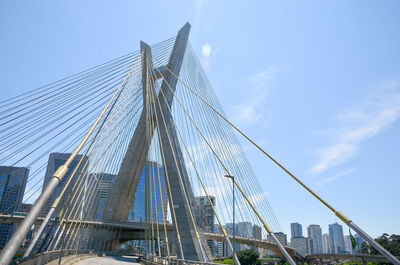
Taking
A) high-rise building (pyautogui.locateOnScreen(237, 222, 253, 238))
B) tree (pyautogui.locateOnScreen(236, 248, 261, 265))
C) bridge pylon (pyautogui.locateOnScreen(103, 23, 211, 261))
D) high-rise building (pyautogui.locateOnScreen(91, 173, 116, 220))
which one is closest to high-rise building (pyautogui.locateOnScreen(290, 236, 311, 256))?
high-rise building (pyautogui.locateOnScreen(237, 222, 253, 238))

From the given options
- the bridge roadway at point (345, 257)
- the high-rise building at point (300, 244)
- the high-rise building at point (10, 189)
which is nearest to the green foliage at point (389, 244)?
the bridge roadway at point (345, 257)

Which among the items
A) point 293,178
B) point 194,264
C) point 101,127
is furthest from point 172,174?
point 293,178

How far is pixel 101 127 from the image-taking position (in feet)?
62.8

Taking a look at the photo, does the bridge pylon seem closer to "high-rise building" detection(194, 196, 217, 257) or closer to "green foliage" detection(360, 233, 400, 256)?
"high-rise building" detection(194, 196, 217, 257)

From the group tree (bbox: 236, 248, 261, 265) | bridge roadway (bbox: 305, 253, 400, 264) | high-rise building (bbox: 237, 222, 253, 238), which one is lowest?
tree (bbox: 236, 248, 261, 265)

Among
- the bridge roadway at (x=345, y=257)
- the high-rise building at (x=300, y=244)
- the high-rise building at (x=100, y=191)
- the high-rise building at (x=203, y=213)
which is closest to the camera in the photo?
the high-rise building at (x=203, y=213)

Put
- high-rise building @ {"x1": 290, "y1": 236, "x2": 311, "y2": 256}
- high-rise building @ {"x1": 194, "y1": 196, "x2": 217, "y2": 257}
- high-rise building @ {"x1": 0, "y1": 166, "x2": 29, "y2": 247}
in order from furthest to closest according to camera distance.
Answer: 1. high-rise building @ {"x1": 290, "y1": 236, "x2": 311, "y2": 256}
2. high-rise building @ {"x1": 194, "y1": 196, "x2": 217, "y2": 257}
3. high-rise building @ {"x1": 0, "y1": 166, "x2": 29, "y2": 247}

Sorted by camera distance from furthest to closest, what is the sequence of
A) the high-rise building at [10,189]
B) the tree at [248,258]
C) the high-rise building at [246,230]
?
the tree at [248,258]
the high-rise building at [246,230]
the high-rise building at [10,189]

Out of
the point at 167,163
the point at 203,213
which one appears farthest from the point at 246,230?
the point at 203,213

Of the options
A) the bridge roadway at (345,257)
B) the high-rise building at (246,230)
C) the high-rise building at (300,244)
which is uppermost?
the high-rise building at (300,244)

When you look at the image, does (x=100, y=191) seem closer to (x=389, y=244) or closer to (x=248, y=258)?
(x=248, y=258)

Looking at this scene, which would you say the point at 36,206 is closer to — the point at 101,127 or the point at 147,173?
the point at 101,127

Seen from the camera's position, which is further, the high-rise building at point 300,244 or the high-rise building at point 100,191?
the high-rise building at point 300,244

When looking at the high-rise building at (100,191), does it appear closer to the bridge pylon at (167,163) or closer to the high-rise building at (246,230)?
the bridge pylon at (167,163)
